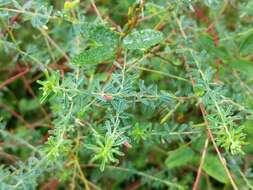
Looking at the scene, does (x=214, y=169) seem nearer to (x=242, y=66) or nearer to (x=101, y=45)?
(x=242, y=66)

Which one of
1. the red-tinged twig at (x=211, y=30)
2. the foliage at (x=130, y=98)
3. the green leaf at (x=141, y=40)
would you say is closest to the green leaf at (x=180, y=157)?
the foliage at (x=130, y=98)

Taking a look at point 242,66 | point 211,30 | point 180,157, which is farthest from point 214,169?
point 211,30

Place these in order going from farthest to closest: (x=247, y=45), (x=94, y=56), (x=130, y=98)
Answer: (x=247, y=45), (x=130, y=98), (x=94, y=56)

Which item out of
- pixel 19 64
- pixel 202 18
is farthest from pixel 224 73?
pixel 19 64

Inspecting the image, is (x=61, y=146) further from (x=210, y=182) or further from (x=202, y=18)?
(x=202, y=18)

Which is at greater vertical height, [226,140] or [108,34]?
[108,34]

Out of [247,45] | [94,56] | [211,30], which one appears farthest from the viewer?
[211,30]
